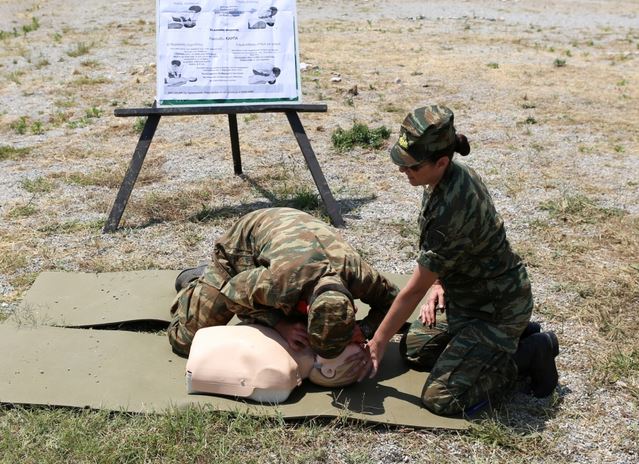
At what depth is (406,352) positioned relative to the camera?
3.94 m

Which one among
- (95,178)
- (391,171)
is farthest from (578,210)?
(95,178)

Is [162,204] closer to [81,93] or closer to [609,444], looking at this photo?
[609,444]

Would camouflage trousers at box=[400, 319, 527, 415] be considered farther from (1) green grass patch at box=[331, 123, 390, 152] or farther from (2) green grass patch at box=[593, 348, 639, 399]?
(1) green grass patch at box=[331, 123, 390, 152]

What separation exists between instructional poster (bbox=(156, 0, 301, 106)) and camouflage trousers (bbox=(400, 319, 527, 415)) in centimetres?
324

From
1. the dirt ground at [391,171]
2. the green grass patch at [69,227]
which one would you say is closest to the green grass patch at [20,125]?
the dirt ground at [391,171]

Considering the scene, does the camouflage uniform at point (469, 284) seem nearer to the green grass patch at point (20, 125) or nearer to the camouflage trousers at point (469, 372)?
the camouflage trousers at point (469, 372)

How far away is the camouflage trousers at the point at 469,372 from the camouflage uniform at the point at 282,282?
47cm

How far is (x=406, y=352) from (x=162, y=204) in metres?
3.19

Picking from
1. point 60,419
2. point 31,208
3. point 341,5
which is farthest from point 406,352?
point 341,5

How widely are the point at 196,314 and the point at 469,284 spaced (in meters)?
1.47

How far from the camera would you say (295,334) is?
3.62 meters

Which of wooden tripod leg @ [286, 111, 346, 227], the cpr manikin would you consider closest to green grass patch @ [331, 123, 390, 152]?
wooden tripod leg @ [286, 111, 346, 227]

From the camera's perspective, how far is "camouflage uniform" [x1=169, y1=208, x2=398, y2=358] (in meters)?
3.25

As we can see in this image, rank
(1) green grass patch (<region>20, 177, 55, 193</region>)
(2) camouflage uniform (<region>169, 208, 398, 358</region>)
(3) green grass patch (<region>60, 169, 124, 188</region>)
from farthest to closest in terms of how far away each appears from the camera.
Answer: (3) green grass patch (<region>60, 169, 124, 188</region>)
(1) green grass patch (<region>20, 177, 55, 193</region>)
(2) camouflage uniform (<region>169, 208, 398, 358</region>)
